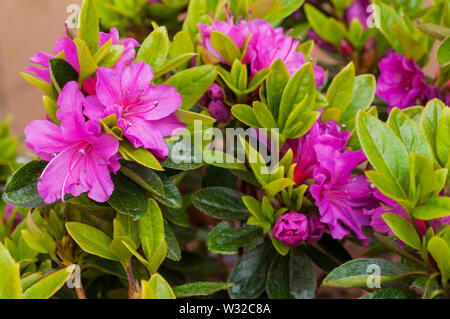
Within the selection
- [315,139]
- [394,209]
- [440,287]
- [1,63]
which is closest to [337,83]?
[315,139]

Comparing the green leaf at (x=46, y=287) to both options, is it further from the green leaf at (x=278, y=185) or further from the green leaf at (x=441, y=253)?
the green leaf at (x=441, y=253)

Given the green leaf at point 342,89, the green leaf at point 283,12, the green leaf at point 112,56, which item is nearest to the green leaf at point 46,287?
the green leaf at point 112,56

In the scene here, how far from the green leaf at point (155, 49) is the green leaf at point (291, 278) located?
418 millimetres

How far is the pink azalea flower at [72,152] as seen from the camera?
828 millimetres

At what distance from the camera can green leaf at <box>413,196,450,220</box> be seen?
2.54ft

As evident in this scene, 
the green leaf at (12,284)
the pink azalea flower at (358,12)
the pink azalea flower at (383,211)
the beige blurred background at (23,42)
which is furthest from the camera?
the beige blurred background at (23,42)

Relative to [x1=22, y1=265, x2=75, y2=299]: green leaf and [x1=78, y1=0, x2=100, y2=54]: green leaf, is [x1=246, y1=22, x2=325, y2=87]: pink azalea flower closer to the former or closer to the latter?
[x1=78, y1=0, x2=100, y2=54]: green leaf

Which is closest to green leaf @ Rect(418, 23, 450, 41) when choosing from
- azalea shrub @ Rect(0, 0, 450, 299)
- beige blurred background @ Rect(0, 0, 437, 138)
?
azalea shrub @ Rect(0, 0, 450, 299)

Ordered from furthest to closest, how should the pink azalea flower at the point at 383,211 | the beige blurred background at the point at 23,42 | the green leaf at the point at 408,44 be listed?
the beige blurred background at the point at 23,42 → the green leaf at the point at 408,44 → the pink azalea flower at the point at 383,211

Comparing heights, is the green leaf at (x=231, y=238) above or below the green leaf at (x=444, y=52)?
below

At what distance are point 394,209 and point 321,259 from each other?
262 mm

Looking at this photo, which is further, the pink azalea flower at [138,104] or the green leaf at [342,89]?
the green leaf at [342,89]

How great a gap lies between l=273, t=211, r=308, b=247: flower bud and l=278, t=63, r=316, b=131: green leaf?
0.16 metres

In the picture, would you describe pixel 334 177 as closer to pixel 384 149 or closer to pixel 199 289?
pixel 384 149
